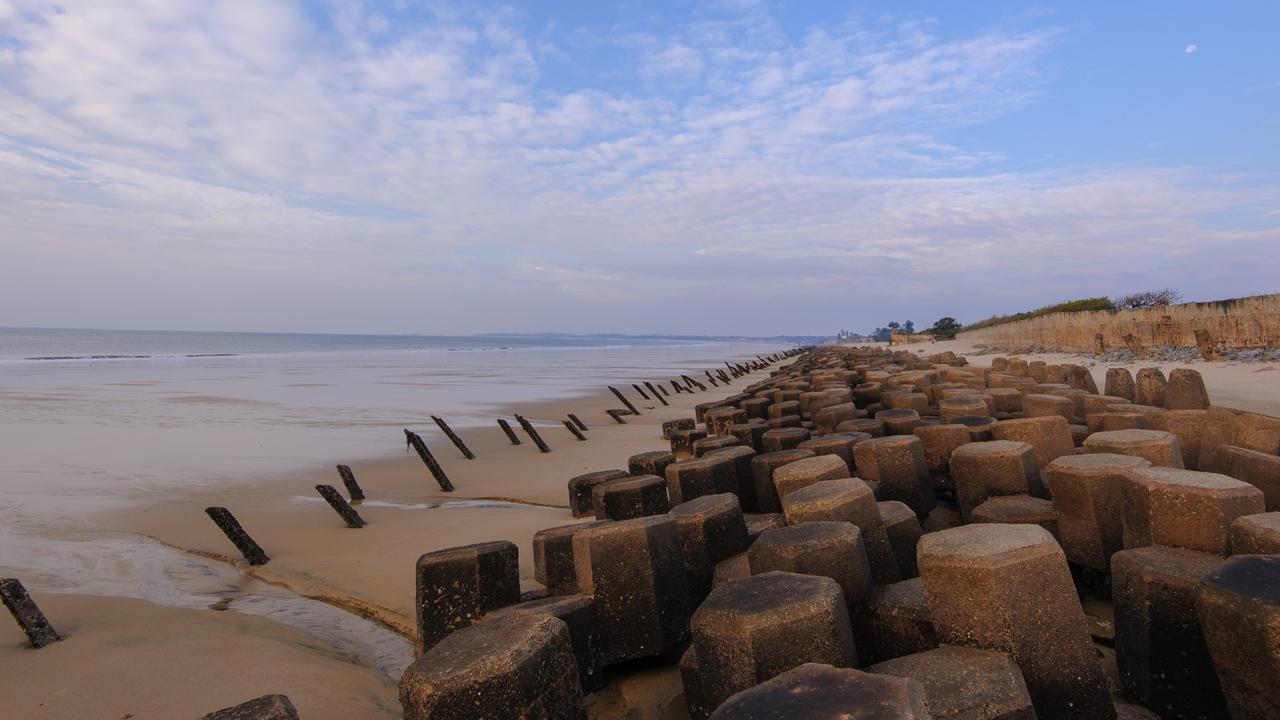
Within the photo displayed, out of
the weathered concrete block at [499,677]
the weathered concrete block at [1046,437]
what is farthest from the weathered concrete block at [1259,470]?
the weathered concrete block at [499,677]

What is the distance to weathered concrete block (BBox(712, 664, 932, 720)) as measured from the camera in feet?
4.53

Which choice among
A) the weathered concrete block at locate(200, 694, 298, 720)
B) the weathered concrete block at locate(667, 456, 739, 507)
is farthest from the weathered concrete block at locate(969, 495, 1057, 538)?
the weathered concrete block at locate(200, 694, 298, 720)

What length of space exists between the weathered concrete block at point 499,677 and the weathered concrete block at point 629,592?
27.4 inches

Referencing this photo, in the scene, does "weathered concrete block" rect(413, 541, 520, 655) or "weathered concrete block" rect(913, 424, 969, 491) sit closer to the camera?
"weathered concrete block" rect(413, 541, 520, 655)

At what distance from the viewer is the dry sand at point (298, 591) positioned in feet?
9.48

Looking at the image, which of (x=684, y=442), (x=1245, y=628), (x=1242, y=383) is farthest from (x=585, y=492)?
(x=1242, y=383)

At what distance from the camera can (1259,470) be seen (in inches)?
136

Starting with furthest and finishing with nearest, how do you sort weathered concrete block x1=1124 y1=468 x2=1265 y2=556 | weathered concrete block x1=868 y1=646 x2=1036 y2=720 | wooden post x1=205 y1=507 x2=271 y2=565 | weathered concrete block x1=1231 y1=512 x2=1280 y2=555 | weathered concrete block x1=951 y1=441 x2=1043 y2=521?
wooden post x1=205 y1=507 x2=271 y2=565 < weathered concrete block x1=951 y1=441 x2=1043 y2=521 < weathered concrete block x1=1124 y1=468 x2=1265 y2=556 < weathered concrete block x1=1231 y1=512 x2=1280 y2=555 < weathered concrete block x1=868 y1=646 x2=1036 y2=720

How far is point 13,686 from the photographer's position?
3074 mm

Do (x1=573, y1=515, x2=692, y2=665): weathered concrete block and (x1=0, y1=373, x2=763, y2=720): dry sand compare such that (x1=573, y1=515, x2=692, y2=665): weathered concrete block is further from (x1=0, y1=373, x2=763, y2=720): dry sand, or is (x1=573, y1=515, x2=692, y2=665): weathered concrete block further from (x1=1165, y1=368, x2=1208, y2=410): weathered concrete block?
(x1=1165, y1=368, x2=1208, y2=410): weathered concrete block

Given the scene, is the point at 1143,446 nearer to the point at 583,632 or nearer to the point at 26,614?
the point at 583,632

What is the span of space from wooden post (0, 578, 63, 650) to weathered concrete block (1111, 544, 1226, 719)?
15.5 feet

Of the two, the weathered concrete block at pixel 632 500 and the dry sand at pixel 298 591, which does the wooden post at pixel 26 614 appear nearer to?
the dry sand at pixel 298 591

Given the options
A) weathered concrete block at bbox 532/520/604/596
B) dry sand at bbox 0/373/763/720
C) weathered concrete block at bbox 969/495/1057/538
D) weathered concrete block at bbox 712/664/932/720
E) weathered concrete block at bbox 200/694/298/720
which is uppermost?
weathered concrete block at bbox 712/664/932/720
